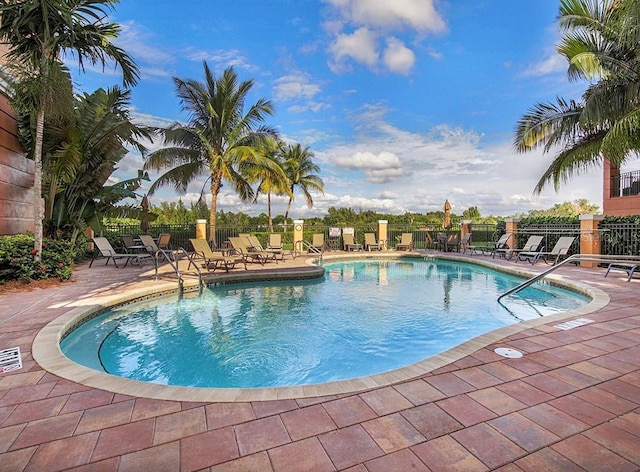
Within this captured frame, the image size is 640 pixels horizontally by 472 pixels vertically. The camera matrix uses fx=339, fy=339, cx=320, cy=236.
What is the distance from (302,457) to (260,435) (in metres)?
0.34

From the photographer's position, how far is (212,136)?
14648 millimetres

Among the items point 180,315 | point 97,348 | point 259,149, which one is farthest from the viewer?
point 259,149

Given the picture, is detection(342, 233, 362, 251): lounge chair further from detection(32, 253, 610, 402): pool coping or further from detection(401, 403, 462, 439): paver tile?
detection(401, 403, 462, 439): paver tile

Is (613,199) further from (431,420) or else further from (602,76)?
(431,420)

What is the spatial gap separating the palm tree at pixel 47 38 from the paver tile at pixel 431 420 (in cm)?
841

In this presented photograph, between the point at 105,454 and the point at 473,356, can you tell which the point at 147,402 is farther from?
the point at 473,356

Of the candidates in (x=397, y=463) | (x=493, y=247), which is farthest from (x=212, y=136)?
(x=397, y=463)

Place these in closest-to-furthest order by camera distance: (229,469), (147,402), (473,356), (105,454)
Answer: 1. (229,469)
2. (105,454)
3. (147,402)
4. (473,356)

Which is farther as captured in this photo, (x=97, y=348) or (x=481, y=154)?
→ (x=481, y=154)

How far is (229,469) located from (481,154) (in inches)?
851

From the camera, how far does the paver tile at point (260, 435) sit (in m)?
1.98

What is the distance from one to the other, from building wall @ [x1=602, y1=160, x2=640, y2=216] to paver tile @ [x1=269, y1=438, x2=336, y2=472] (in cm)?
1841

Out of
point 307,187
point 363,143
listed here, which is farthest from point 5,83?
point 307,187

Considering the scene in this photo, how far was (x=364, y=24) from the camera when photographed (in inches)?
491
